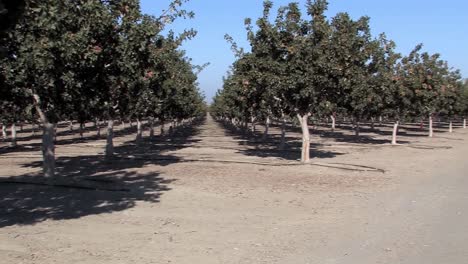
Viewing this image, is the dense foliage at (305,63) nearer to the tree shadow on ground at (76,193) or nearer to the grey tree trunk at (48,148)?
the tree shadow on ground at (76,193)

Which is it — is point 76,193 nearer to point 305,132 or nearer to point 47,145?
point 47,145

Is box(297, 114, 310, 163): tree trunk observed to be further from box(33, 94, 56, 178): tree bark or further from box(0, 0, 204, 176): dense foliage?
box(33, 94, 56, 178): tree bark

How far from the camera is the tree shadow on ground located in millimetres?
9875

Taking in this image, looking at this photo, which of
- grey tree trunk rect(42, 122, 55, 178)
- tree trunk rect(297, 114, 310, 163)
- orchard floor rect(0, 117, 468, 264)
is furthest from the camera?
tree trunk rect(297, 114, 310, 163)

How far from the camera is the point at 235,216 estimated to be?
9828mm

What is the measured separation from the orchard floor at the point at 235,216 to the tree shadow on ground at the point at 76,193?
25 millimetres

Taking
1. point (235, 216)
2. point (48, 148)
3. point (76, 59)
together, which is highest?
point (76, 59)

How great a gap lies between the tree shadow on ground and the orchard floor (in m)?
0.03

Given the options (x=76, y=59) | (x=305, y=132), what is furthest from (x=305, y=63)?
(x=76, y=59)

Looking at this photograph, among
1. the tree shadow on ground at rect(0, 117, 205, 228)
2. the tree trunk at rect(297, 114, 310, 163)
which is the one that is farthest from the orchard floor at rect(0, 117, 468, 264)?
the tree trunk at rect(297, 114, 310, 163)

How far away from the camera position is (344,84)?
16812 millimetres

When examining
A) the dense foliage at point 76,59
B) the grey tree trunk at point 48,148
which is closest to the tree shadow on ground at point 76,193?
the grey tree trunk at point 48,148

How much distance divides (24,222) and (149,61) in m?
6.61

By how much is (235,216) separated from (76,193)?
179 inches
